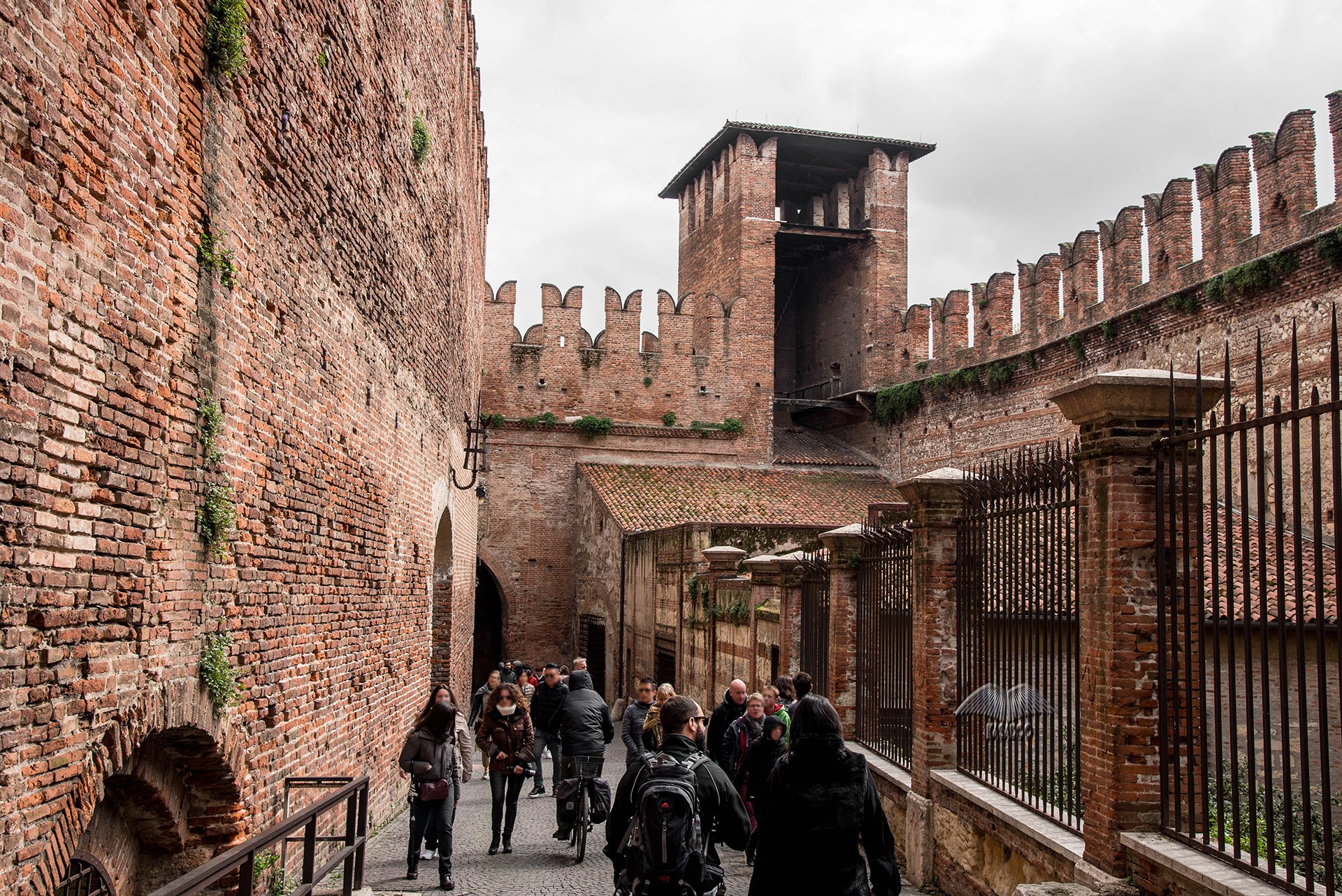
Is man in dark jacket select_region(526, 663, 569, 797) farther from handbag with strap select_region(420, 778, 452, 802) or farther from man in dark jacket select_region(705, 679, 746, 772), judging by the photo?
handbag with strap select_region(420, 778, 452, 802)

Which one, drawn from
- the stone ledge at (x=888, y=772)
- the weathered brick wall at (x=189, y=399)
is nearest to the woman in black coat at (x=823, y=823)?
the weathered brick wall at (x=189, y=399)

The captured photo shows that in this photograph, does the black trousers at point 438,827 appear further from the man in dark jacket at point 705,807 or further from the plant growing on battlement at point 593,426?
the plant growing on battlement at point 593,426

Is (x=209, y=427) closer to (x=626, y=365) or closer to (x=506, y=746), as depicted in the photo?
(x=506, y=746)

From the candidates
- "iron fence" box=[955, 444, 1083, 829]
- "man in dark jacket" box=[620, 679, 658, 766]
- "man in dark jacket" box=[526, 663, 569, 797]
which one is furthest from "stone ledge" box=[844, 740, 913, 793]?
"man in dark jacket" box=[526, 663, 569, 797]

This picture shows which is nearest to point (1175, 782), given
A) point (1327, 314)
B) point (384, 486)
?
point (384, 486)

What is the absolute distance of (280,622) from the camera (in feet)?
20.8

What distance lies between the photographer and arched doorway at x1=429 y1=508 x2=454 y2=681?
15.2 m

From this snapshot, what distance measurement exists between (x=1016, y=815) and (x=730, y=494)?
62.6 feet

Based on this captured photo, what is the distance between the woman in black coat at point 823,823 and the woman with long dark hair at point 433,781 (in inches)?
146

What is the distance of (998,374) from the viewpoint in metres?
22.5

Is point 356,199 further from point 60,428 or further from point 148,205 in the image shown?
point 60,428

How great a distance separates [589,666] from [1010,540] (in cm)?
1909

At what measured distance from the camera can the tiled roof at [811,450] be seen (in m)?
27.7

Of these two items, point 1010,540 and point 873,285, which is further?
point 873,285
